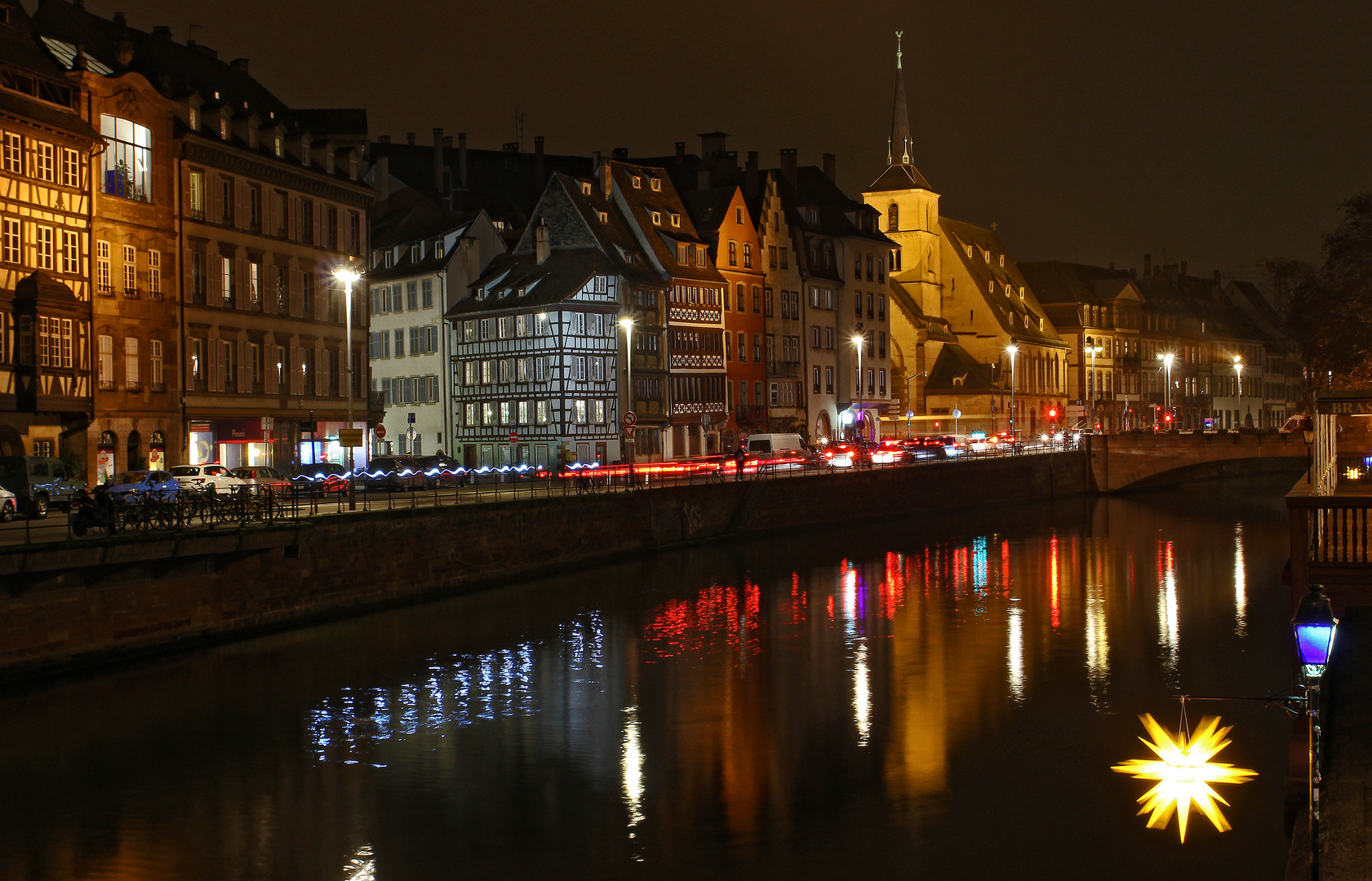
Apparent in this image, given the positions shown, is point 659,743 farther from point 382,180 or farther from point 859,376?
point 859,376

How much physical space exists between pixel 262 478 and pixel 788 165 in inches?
2344

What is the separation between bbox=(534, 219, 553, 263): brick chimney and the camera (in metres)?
76.5

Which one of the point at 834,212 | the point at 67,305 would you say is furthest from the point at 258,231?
the point at 834,212

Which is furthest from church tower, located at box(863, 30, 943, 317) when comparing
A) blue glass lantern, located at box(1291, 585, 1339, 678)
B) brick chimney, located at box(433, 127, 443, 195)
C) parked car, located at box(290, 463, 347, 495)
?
blue glass lantern, located at box(1291, 585, 1339, 678)

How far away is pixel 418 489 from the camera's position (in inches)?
2286

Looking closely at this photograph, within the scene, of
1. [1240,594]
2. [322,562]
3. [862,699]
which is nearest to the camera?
[862,699]

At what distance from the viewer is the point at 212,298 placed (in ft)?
179

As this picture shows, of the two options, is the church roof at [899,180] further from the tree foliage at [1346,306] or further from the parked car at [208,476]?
the parked car at [208,476]

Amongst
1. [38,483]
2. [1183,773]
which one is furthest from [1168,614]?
[38,483]

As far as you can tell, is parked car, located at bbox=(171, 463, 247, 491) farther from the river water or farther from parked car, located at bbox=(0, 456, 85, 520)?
the river water

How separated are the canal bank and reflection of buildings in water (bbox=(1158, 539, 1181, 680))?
52.0ft

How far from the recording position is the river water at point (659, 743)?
20766 mm

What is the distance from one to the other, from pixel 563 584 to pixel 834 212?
60061 mm

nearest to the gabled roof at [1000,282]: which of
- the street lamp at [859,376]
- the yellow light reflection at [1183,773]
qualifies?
the street lamp at [859,376]
